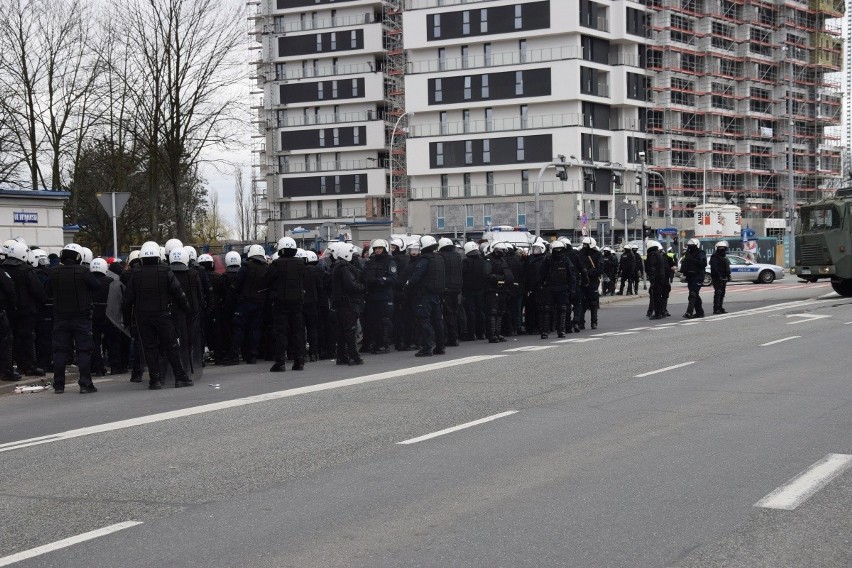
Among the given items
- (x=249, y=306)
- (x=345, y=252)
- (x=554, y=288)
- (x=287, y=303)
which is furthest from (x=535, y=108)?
(x=287, y=303)

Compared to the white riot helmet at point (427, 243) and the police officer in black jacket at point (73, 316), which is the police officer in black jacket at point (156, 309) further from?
the white riot helmet at point (427, 243)

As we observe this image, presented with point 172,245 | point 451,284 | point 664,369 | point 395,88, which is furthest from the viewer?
point 395,88

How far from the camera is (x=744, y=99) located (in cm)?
9738

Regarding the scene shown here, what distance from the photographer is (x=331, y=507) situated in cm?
725

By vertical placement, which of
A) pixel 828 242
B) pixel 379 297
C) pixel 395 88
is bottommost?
pixel 379 297

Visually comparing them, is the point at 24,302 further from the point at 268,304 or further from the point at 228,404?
the point at 228,404

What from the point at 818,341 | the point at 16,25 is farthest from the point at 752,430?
the point at 16,25

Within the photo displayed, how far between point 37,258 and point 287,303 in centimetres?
423

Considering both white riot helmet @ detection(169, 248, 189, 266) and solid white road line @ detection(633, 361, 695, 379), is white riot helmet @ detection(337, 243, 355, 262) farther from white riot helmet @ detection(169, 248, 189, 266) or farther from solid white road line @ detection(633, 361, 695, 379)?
solid white road line @ detection(633, 361, 695, 379)

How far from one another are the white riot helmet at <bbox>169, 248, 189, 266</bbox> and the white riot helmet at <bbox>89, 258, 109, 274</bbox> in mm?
1071

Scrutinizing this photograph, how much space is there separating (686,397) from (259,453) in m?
5.23

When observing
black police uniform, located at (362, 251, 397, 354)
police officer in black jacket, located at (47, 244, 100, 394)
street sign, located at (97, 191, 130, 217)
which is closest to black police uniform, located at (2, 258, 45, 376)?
police officer in black jacket, located at (47, 244, 100, 394)

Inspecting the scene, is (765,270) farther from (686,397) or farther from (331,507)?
(331,507)

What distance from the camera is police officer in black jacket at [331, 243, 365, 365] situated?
57.3 ft
